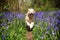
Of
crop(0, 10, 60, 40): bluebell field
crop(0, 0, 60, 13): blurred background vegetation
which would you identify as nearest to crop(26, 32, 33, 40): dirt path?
crop(0, 10, 60, 40): bluebell field

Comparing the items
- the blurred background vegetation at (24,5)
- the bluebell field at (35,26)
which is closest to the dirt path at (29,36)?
the bluebell field at (35,26)

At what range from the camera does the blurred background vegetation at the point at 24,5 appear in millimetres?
1807

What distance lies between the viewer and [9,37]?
1788 mm

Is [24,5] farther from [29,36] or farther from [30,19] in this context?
[29,36]

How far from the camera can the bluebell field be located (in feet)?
5.89

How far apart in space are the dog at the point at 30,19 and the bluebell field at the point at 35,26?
3 centimetres

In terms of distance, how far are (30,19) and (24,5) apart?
0.13 m

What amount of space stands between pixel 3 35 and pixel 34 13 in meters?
0.33

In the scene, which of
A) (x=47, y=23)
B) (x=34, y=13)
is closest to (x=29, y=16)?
(x=34, y=13)

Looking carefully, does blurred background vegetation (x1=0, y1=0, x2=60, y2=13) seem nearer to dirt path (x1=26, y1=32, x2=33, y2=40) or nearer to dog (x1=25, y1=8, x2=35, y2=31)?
dog (x1=25, y1=8, x2=35, y2=31)

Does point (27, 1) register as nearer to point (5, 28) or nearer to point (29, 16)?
point (29, 16)

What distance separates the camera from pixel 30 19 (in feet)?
5.96

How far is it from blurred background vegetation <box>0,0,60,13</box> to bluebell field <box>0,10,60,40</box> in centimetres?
4

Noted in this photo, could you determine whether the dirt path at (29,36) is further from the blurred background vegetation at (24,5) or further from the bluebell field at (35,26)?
the blurred background vegetation at (24,5)
